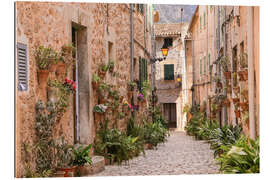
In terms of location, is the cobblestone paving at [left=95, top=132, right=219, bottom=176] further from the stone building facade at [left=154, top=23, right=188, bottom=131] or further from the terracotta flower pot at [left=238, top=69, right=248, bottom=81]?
the stone building facade at [left=154, top=23, right=188, bottom=131]

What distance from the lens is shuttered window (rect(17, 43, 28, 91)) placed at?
489 cm

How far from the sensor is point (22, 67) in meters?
4.98

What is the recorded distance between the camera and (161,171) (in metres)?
7.62

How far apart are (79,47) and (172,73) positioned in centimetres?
1530

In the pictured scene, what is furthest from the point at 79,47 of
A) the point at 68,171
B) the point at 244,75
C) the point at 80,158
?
the point at 244,75

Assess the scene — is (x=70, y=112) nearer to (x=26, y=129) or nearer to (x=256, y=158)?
(x=26, y=129)

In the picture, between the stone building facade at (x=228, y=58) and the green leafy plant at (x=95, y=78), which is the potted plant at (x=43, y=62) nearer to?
the green leafy plant at (x=95, y=78)

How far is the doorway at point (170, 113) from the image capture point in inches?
856

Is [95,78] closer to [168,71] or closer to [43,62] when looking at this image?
[43,62]

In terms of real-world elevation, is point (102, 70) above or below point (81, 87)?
above

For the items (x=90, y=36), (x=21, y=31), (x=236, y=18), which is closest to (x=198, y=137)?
(x=236, y=18)

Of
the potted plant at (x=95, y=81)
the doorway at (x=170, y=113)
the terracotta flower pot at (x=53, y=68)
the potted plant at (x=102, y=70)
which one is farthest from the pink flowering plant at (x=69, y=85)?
the doorway at (x=170, y=113)

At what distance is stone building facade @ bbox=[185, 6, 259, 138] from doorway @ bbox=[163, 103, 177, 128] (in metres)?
1.76

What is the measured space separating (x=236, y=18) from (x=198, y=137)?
6975 mm
